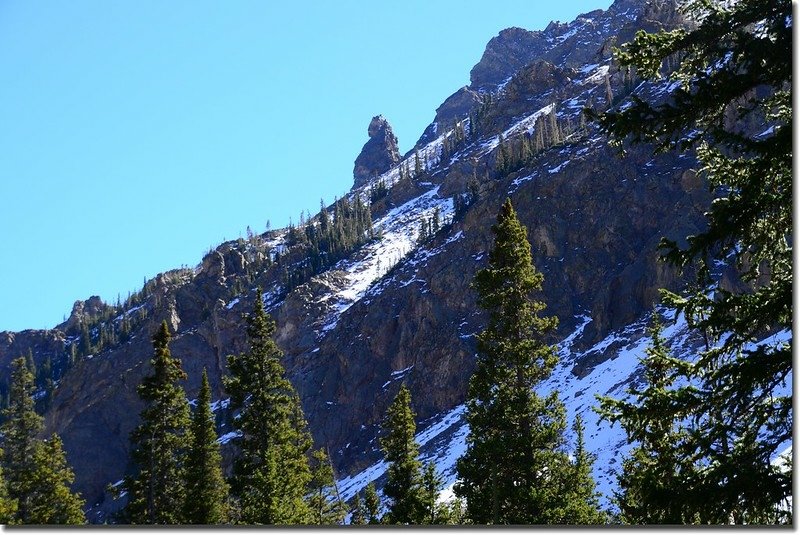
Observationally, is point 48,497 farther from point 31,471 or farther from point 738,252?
point 738,252

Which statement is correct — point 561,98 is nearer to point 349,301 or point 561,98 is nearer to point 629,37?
point 629,37

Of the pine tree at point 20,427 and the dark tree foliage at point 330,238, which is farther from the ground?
the dark tree foliage at point 330,238

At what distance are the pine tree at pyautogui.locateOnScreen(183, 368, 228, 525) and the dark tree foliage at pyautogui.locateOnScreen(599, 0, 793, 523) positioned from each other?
68.9ft

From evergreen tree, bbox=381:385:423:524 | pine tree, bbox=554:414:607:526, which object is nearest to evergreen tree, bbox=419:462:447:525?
evergreen tree, bbox=381:385:423:524

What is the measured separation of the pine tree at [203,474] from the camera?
27.1 m

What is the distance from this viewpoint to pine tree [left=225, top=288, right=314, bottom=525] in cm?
2551

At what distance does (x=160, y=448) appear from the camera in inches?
1102

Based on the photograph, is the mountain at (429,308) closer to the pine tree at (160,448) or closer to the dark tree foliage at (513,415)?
the pine tree at (160,448)

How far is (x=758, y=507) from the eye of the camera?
7.80 metres

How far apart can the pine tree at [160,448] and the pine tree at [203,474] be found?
38cm

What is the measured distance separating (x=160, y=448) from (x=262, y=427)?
12.9 ft

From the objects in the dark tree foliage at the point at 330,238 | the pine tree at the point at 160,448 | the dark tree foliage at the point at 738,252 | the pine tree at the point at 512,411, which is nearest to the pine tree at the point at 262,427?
the pine tree at the point at 160,448

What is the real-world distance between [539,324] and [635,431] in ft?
40.5

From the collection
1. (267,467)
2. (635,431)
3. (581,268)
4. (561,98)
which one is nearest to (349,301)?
(581,268)
